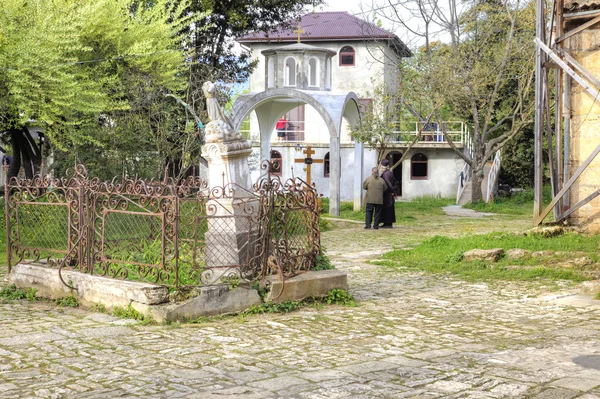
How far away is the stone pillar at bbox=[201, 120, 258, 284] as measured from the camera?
9180 millimetres

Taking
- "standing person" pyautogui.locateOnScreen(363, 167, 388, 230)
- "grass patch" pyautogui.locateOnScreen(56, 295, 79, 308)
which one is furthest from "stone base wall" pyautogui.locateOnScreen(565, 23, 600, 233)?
"grass patch" pyautogui.locateOnScreen(56, 295, 79, 308)

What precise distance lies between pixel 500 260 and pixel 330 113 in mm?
12371

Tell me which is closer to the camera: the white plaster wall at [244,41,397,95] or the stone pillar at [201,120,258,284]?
the stone pillar at [201,120,258,284]

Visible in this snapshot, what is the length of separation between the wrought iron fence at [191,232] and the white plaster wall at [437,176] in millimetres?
27856

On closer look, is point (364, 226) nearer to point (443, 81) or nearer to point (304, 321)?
point (443, 81)

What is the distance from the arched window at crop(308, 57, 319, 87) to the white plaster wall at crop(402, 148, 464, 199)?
41.8 feet

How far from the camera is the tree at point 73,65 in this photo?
16.6 meters

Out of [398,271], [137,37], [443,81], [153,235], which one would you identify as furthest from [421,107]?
[153,235]

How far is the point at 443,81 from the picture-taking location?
26125 millimetres

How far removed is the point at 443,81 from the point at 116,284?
Result: 19430 millimetres

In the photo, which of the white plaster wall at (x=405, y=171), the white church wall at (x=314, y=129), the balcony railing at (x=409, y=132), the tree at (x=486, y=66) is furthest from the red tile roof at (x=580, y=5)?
the white church wall at (x=314, y=129)

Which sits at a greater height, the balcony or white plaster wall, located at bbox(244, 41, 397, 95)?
white plaster wall, located at bbox(244, 41, 397, 95)

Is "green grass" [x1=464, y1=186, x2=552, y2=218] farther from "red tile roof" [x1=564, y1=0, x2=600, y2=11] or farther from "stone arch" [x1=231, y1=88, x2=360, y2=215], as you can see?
"red tile roof" [x1=564, y1=0, x2=600, y2=11]

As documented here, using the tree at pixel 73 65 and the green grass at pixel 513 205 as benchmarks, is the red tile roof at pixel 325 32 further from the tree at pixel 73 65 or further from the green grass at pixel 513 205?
the tree at pixel 73 65
